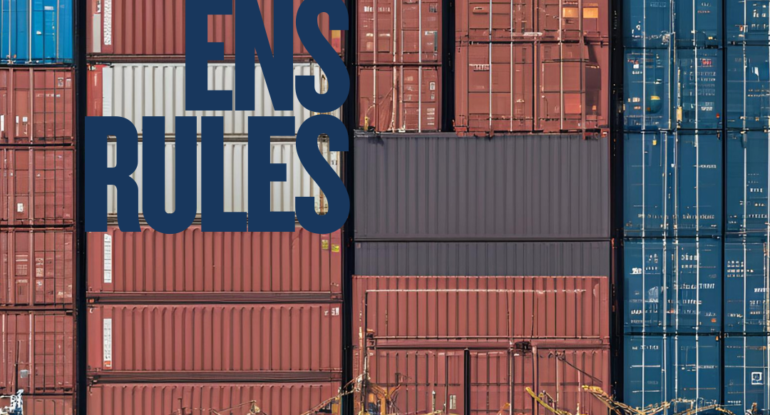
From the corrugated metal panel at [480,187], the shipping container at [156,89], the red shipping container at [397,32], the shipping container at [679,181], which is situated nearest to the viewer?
the shipping container at [156,89]

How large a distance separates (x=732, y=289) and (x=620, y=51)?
8390 mm

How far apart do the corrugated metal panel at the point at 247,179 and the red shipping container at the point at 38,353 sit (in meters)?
4.11

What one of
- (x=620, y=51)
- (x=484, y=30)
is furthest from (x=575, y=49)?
(x=484, y=30)

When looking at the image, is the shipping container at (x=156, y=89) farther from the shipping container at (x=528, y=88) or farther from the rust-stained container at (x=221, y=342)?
the rust-stained container at (x=221, y=342)

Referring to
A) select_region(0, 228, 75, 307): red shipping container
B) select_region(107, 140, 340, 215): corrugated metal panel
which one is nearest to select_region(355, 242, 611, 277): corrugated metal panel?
select_region(107, 140, 340, 215): corrugated metal panel

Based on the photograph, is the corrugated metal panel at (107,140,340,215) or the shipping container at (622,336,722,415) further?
the shipping container at (622,336,722,415)

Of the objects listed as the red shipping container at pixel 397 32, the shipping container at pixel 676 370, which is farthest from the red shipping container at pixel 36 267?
the shipping container at pixel 676 370

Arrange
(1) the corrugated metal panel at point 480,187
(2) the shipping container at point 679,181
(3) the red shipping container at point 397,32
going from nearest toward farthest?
(1) the corrugated metal panel at point 480,187, (3) the red shipping container at point 397,32, (2) the shipping container at point 679,181

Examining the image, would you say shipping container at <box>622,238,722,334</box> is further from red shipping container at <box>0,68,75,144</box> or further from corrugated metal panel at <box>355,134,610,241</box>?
red shipping container at <box>0,68,75,144</box>

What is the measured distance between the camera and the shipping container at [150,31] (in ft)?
58.2

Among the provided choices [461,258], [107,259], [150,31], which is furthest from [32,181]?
[461,258]

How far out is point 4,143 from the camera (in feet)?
58.7

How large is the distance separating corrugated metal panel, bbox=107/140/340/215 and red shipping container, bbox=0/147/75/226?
1707mm

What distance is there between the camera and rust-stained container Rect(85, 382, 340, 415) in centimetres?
1783
